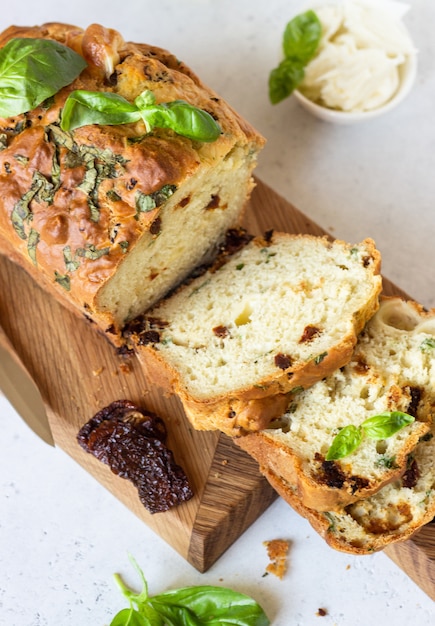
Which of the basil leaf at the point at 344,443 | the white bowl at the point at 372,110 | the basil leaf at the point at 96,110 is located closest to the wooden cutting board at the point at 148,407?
the basil leaf at the point at 344,443

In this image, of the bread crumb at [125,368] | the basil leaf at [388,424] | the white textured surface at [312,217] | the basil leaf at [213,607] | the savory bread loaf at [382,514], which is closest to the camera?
the basil leaf at [388,424]

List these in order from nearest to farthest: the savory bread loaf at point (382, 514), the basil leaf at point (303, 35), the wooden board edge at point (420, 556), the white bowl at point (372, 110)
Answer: the savory bread loaf at point (382, 514) → the wooden board edge at point (420, 556) → the basil leaf at point (303, 35) → the white bowl at point (372, 110)

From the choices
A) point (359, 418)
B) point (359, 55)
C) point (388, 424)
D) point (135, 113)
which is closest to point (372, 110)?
point (359, 55)

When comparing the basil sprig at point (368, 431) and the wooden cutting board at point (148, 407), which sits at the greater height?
the basil sprig at point (368, 431)

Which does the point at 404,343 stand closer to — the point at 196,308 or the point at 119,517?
the point at 196,308

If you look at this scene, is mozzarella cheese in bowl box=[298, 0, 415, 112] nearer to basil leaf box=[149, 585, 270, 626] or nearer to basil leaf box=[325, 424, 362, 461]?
basil leaf box=[325, 424, 362, 461]

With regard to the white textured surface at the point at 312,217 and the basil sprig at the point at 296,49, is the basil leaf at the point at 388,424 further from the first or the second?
the basil sprig at the point at 296,49

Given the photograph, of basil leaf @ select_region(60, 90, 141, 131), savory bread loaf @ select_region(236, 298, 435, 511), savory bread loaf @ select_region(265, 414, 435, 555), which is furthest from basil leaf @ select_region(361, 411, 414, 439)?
basil leaf @ select_region(60, 90, 141, 131)
